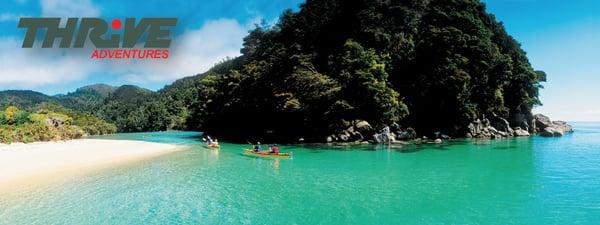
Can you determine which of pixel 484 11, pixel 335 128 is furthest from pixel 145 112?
pixel 484 11

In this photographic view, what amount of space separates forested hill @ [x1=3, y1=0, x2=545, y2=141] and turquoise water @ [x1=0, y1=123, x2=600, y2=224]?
1767 centimetres

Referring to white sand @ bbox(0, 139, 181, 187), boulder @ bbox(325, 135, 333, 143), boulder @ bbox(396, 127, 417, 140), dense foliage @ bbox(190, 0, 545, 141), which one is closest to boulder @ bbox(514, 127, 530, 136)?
dense foliage @ bbox(190, 0, 545, 141)

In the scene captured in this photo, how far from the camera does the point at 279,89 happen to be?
56781 millimetres

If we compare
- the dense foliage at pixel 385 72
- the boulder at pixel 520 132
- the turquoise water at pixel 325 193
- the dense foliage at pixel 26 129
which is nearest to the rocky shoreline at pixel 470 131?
the boulder at pixel 520 132

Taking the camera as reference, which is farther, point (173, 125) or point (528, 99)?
point (173, 125)

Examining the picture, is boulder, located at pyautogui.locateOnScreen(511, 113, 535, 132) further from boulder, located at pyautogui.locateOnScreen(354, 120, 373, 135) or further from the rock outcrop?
boulder, located at pyautogui.locateOnScreen(354, 120, 373, 135)

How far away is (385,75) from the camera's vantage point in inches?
2060

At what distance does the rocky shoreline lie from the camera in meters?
52.4

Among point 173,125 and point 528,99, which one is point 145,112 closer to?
point 173,125

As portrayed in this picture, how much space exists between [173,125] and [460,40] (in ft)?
332

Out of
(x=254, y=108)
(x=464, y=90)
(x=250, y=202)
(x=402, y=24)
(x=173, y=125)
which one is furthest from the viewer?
(x=173, y=125)

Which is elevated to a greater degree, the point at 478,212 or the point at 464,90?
the point at 464,90

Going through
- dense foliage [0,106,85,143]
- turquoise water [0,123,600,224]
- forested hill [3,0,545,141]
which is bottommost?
turquoise water [0,123,600,224]

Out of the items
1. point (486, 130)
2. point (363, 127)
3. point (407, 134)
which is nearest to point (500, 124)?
point (486, 130)
